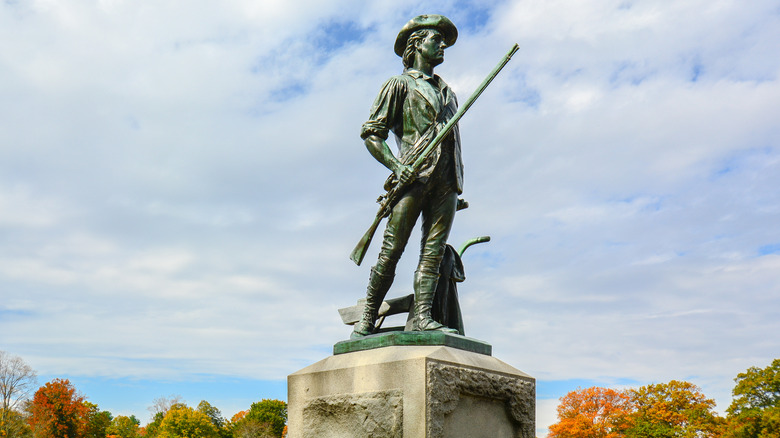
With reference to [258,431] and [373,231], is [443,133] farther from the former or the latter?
[258,431]

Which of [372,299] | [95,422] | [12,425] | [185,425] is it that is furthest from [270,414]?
[372,299]

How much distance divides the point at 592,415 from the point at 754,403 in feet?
56.6

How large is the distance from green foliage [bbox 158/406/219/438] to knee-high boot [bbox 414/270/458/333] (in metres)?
63.1

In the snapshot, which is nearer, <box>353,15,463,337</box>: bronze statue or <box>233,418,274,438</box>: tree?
<box>353,15,463,337</box>: bronze statue

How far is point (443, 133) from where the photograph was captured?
623 centimetres

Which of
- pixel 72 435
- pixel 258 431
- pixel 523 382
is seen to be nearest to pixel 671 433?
pixel 258 431

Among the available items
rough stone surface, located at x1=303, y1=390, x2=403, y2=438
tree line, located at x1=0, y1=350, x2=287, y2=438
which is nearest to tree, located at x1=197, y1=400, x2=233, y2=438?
tree line, located at x1=0, y1=350, x2=287, y2=438

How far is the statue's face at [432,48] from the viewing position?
6.79 m

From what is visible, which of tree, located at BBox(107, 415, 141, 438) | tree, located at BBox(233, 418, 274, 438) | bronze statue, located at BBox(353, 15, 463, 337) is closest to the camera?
bronze statue, located at BBox(353, 15, 463, 337)

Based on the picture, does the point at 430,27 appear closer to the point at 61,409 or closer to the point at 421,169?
the point at 421,169

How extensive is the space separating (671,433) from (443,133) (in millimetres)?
52890

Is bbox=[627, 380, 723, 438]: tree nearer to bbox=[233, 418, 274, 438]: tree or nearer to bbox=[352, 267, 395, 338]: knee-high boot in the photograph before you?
bbox=[233, 418, 274, 438]: tree

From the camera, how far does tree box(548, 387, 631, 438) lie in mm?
58875

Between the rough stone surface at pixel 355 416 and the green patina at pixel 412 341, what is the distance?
44 cm
